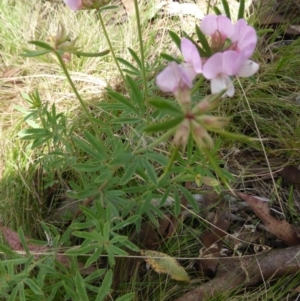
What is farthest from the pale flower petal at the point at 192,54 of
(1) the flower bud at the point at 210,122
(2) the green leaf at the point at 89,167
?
(2) the green leaf at the point at 89,167

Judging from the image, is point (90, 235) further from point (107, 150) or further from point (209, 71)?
point (209, 71)

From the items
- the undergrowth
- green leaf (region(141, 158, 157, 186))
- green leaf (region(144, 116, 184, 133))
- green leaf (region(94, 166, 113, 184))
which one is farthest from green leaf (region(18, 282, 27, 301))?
green leaf (region(144, 116, 184, 133))

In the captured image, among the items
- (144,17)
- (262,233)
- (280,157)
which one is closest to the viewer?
(262,233)

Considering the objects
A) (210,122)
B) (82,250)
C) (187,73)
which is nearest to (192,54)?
(187,73)

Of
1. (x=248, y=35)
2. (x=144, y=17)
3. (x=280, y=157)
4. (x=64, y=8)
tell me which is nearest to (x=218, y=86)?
(x=248, y=35)

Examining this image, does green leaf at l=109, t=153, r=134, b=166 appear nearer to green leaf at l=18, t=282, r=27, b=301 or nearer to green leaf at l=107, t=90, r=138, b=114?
green leaf at l=107, t=90, r=138, b=114

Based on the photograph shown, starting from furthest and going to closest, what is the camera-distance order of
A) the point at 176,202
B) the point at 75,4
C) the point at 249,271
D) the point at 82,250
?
the point at 249,271
the point at 176,202
the point at 82,250
the point at 75,4

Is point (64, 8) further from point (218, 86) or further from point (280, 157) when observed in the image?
point (218, 86)

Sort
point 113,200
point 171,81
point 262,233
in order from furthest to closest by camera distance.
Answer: point 262,233, point 113,200, point 171,81
